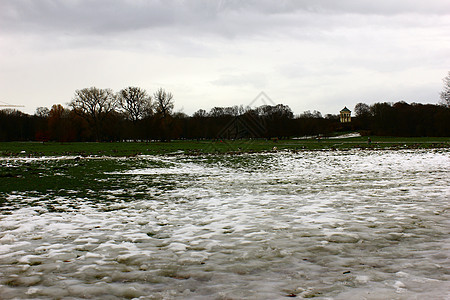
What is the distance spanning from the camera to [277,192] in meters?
9.76

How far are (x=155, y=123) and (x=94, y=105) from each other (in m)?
24.1

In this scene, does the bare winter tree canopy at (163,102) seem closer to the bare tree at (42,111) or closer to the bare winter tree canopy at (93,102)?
the bare winter tree canopy at (93,102)

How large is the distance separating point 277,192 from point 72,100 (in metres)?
85.9

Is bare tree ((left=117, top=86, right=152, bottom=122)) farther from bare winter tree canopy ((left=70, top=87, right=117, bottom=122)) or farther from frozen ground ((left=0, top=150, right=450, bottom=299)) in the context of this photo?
frozen ground ((left=0, top=150, right=450, bottom=299))

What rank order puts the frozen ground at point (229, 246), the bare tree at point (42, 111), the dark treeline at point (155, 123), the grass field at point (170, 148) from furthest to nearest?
the bare tree at point (42, 111) < the dark treeline at point (155, 123) < the grass field at point (170, 148) < the frozen ground at point (229, 246)

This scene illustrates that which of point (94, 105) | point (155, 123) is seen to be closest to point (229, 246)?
point (155, 123)

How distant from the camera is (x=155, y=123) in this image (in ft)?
234

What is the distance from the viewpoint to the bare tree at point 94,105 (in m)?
84.1

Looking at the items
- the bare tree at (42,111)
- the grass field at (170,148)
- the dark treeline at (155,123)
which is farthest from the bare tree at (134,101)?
the bare tree at (42,111)

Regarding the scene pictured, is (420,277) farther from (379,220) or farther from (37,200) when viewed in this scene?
(37,200)

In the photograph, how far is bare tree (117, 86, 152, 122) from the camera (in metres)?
88.8

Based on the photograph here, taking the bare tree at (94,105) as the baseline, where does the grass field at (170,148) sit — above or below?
below

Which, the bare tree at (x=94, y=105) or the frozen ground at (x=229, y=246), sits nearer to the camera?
the frozen ground at (x=229, y=246)

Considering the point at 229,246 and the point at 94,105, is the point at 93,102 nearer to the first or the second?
the point at 94,105
